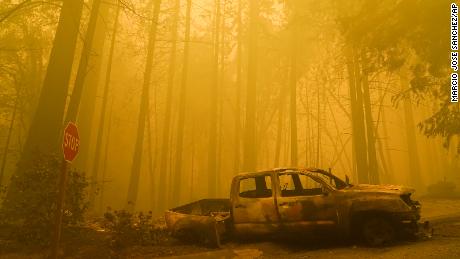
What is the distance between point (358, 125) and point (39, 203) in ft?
47.7

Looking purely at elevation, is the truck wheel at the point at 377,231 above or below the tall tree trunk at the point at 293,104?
below

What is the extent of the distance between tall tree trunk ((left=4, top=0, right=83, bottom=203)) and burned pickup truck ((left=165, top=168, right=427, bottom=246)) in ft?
12.4

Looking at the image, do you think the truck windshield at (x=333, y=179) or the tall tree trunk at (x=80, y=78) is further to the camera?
the tall tree trunk at (x=80, y=78)

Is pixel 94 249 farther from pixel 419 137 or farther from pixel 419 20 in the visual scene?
pixel 419 137

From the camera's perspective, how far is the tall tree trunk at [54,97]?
9.84 m

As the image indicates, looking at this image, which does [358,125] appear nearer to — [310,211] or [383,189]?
[383,189]

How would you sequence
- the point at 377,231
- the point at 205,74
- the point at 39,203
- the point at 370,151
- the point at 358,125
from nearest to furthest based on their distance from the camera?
the point at 377,231
the point at 39,203
the point at 358,125
the point at 370,151
the point at 205,74

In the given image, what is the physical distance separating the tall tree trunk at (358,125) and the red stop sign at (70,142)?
522 inches

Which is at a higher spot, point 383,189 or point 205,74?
point 205,74

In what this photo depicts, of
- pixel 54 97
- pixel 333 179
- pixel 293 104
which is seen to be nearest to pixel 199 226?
pixel 333 179

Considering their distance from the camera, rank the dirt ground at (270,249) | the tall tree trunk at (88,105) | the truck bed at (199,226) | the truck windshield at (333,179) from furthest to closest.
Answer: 1. the tall tree trunk at (88,105)
2. the truck bed at (199,226)
3. the truck windshield at (333,179)
4. the dirt ground at (270,249)

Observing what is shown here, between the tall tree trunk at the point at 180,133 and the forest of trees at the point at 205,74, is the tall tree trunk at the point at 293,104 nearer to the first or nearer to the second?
the forest of trees at the point at 205,74

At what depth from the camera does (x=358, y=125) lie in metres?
18.2

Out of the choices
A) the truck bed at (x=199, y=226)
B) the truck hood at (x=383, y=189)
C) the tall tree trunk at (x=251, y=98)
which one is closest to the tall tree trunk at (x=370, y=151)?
the tall tree trunk at (x=251, y=98)
